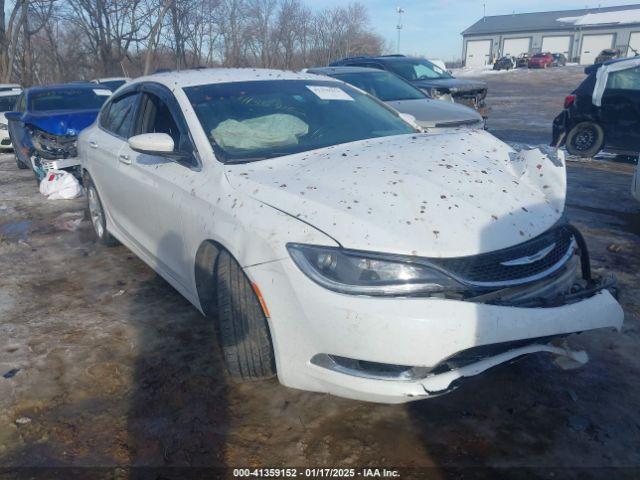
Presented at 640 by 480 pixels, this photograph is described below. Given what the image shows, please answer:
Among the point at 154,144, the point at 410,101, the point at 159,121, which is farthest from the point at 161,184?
the point at 410,101

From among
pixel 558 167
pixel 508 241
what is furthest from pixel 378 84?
pixel 508 241

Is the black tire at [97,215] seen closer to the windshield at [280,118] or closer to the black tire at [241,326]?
the windshield at [280,118]

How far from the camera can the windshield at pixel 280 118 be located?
314cm

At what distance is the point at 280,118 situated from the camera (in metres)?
3.46

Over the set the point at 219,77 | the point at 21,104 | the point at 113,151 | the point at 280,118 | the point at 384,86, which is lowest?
the point at 113,151

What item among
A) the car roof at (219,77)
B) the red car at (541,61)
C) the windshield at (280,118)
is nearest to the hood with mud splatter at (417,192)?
the windshield at (280,118)

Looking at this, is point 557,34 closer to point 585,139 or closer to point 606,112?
point 585,139

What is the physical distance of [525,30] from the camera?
67.4 meters

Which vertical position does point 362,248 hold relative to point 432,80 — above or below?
below

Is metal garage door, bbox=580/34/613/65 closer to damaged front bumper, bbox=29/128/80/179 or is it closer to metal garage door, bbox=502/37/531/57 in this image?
metal garage door, bbox=502/37/531/57

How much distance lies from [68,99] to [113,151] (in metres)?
5.97

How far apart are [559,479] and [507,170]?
5.04ft

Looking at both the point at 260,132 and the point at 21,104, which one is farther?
the point at 21,104

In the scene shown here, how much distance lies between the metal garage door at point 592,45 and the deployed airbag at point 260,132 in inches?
2688
